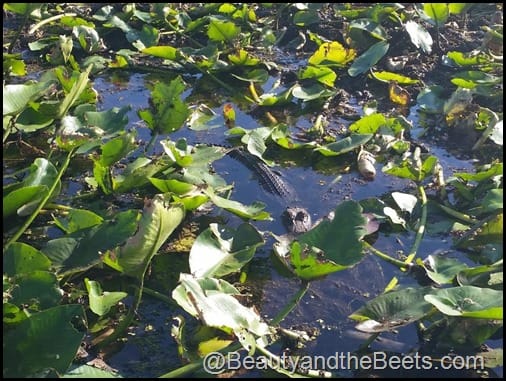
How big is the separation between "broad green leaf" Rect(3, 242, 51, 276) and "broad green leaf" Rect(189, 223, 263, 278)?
26cm

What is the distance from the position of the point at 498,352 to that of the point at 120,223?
0.72 m

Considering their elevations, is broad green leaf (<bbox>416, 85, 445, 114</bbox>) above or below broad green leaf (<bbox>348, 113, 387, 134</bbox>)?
below

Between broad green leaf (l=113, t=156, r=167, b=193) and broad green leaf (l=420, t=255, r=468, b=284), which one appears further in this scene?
broad green leaf (l=113, t=156, r=167, b=193)

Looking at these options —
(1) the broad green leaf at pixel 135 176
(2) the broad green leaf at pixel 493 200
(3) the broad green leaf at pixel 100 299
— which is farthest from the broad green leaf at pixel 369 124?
(3) the broad green leaf at pixel 100 299

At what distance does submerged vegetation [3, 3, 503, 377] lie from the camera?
Answer: 1146 millimetres

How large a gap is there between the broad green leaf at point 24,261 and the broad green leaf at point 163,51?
44.2 inches

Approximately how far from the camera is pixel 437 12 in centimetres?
234

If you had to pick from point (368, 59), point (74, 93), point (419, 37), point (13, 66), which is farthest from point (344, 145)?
point (13, 66)

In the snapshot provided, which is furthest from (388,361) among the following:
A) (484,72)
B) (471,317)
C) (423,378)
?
(484,72)

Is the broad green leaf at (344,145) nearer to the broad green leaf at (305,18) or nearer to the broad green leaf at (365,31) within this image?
the broad green leaf at (365,31)

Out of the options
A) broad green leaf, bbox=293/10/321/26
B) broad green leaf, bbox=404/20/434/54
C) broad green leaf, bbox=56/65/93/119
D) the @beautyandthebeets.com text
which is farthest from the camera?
broad green leaf, bbox=293/10/321/26

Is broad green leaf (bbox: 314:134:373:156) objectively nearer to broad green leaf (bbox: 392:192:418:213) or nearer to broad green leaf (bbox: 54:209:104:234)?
broad green leaf (bbox: 392:192:418:213)

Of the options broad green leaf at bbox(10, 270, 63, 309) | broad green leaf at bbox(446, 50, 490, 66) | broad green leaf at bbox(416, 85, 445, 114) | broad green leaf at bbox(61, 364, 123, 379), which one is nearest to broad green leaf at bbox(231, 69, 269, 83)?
broad green leaf at bbox(416, 85, 445, 114)

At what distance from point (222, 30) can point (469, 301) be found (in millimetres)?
1486
